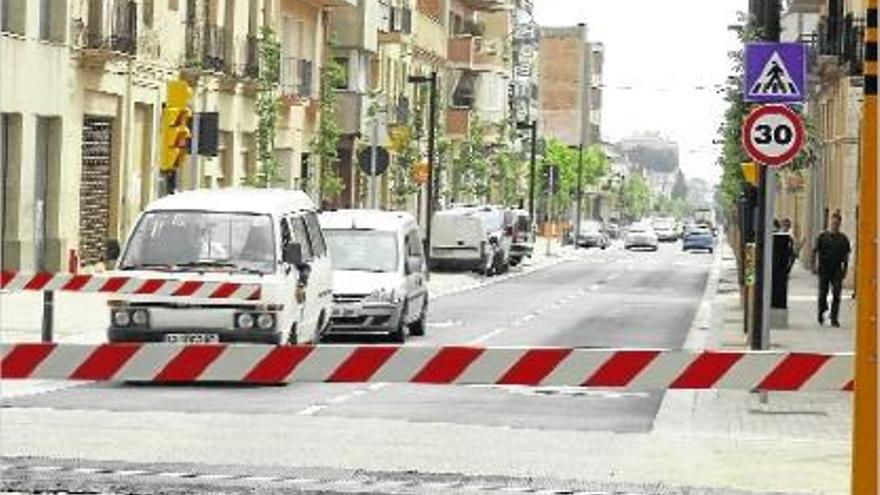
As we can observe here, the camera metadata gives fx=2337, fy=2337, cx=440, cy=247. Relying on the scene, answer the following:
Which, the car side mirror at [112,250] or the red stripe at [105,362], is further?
the car side mirror at [112,250]

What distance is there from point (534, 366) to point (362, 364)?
768 mm

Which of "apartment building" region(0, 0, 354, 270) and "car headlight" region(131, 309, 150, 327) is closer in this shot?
"car headlight" region(131, 309, 150, 327)

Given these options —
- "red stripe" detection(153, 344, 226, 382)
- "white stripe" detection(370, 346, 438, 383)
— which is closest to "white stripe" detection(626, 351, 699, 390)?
"white stripe" detection(370, 346, 438, 383)

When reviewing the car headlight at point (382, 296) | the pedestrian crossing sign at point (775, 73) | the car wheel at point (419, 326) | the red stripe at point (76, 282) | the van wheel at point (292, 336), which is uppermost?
the pedestrian crossing sign at point (775, 73)

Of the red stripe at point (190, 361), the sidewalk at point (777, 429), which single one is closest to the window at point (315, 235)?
the sidewalk at point (777, 429)

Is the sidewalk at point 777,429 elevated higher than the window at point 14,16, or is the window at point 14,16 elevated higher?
the window at point 14,16

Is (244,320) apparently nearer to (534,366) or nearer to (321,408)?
(321,408)

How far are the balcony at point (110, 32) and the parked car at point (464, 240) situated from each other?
17620 millimetres

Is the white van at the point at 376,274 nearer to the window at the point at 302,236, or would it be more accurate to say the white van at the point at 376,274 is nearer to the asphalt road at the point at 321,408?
the asphalt road at the point at 321,408

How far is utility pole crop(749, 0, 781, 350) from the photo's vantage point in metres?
20.5

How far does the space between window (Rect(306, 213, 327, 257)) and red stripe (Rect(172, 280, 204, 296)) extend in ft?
8.91

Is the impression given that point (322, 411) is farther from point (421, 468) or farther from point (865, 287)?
point (865, 287)

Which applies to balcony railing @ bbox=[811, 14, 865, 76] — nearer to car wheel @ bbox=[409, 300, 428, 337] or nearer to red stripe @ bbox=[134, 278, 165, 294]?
red stripe @ bbox=[134, 278, 165, 294]

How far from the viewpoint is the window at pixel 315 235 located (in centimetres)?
2381
